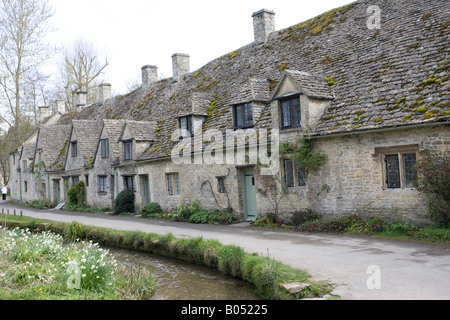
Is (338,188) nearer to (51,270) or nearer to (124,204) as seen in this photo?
(51,270)

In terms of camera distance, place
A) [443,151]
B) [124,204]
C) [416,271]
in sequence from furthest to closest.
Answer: [124,204]
[443,151]
[416,271]

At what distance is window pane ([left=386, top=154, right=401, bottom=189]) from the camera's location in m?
12.7

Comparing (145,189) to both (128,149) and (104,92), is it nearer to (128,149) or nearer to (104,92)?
(128,149)

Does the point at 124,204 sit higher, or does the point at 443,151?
the point at 443,151

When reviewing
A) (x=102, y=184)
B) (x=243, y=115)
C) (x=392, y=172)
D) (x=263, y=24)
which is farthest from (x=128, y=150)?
(x=392, y=172)

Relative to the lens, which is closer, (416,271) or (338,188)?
(416,271)

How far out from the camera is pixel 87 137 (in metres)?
30.0

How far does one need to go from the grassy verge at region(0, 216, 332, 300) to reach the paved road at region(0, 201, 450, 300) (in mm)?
480

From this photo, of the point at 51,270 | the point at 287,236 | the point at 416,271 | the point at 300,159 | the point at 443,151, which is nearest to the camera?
the point at 416,271

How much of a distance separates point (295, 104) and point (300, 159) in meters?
2.09

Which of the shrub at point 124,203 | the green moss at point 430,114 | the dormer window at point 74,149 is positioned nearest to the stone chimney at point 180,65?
the dormer window at point 74,149

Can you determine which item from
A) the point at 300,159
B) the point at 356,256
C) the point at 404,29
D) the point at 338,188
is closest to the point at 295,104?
the point at 300,159

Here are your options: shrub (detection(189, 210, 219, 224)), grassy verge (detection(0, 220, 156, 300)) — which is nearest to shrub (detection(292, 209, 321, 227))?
shrub (detection(189, 210, 219, 224))
